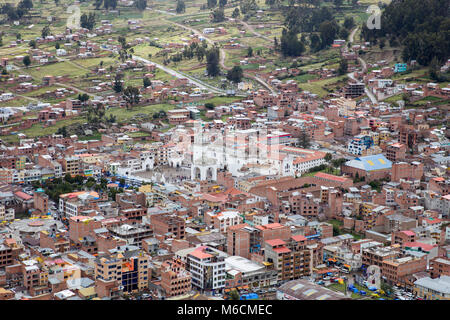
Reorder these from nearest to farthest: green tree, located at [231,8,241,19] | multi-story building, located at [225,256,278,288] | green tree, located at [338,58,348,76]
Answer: multi-story building, located at [225,256,278,288] → green tree, located at [338,58,348,76] → green tree, located at [231,8,241,19]

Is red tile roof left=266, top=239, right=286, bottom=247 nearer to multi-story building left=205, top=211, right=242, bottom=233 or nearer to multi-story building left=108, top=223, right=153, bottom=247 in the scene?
multi-story building left=205, top=211, right=242, bottom=233

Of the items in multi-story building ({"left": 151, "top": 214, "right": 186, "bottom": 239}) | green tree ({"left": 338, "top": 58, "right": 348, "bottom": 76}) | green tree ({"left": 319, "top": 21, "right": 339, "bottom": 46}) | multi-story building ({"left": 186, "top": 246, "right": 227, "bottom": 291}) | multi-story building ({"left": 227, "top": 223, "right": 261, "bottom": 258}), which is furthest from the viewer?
green tree ({"left": 319, "top": 21, "right": 339, "bottom": 46})

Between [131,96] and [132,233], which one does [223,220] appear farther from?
[131,96]

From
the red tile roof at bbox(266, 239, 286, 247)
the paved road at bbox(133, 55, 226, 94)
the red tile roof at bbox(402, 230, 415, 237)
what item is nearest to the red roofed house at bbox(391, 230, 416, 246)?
the red tile roof at bbox(402, 230, 415, 237)

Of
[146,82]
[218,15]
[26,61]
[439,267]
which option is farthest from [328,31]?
[439,267]

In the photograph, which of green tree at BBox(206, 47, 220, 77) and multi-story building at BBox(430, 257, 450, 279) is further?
green tree at BBox(206, 47, 220, 77)

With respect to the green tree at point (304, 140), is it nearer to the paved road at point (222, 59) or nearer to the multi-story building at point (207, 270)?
the paved road at point (222, 59)

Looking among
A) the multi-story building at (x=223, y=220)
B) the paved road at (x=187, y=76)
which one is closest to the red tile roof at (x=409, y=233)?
the multi-story building at (x=223, y=220)
